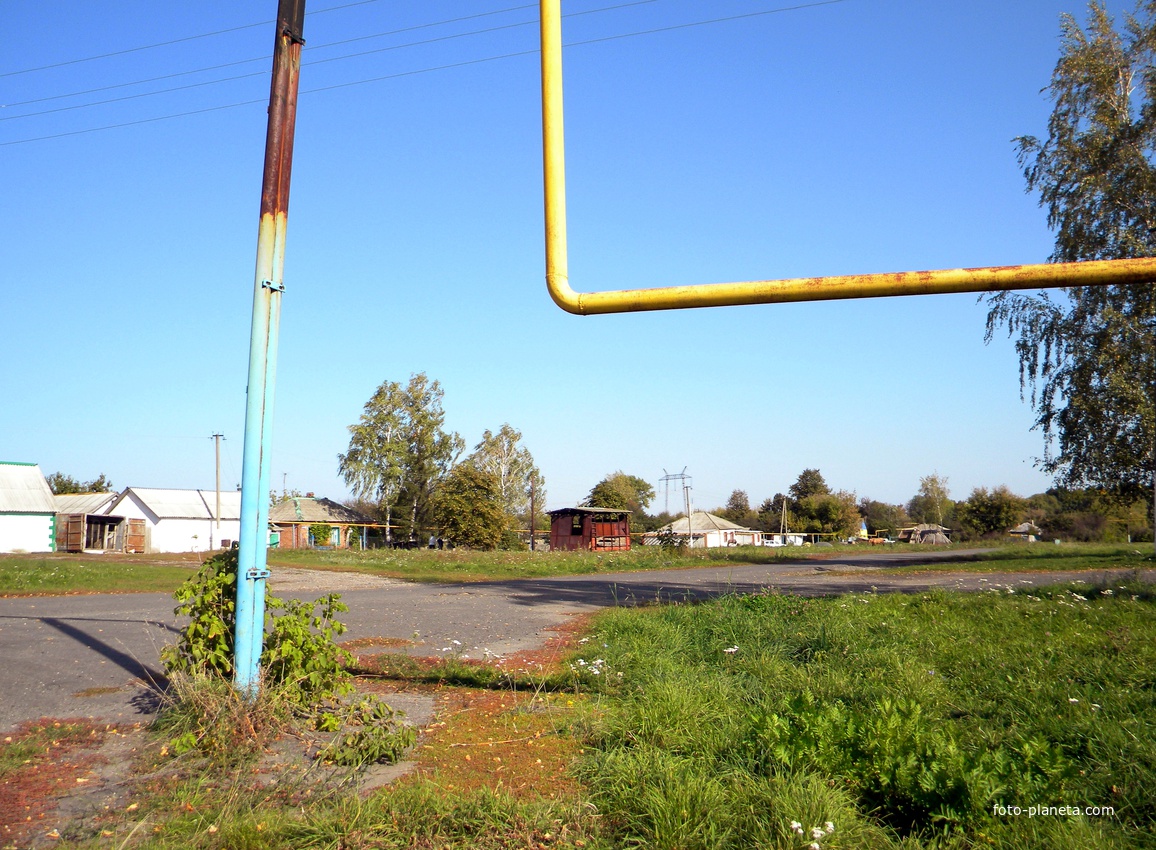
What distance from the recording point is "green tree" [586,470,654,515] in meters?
87.1

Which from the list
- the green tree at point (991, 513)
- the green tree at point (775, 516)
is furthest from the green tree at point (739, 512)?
the green tree at point (991, 513)

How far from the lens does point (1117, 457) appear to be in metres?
22.2

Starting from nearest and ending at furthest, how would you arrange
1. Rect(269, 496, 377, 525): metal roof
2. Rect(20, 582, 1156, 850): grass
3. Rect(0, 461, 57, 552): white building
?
Rect(20, 582, 1156, 850): grass → Rect(0, 461, 57, 552): white building → Rect(269, 496, 377, 525): metal roof

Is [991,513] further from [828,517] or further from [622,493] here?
[622,493]

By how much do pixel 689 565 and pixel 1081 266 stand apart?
2979cm

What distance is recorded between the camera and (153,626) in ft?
31.6

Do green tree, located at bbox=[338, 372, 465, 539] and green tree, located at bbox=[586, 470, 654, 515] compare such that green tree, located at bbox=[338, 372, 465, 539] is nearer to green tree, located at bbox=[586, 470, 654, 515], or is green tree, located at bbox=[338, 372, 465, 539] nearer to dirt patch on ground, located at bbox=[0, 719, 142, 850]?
green tree, located at bbox=[586, 470, 654, 515]

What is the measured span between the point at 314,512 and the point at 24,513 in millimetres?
22406

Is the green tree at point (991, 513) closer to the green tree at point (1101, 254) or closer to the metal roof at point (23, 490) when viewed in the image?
the green tree at point (1101, 254)

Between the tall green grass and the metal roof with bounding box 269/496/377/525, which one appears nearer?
the tall green grass

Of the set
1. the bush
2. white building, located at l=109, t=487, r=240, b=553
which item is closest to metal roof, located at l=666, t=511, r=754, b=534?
white building, located at l=109, t=487, r=240, b=553

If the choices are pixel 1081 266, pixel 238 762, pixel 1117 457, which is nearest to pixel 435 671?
pixel 238 762

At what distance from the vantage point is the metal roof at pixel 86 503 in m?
56.7

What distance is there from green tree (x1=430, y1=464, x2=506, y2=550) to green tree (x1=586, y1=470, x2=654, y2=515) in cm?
3699
